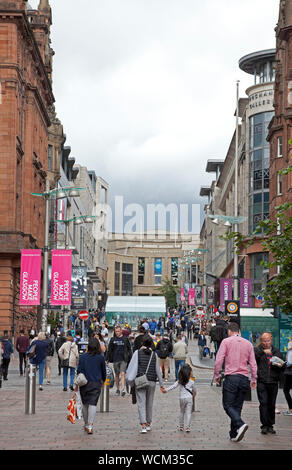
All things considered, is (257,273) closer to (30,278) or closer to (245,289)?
(245,289)

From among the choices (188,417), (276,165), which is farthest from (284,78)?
(188,417)

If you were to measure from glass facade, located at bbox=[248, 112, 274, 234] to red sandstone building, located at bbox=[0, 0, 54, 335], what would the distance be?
21.0m

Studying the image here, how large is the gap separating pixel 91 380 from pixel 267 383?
9.76 ft

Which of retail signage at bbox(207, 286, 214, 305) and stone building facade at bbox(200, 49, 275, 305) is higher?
stone building facade at bbox(200, 49, 275, 305)

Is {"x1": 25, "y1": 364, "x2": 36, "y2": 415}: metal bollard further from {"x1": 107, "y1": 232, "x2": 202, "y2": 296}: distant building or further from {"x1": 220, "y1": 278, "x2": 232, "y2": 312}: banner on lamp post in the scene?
{"x1": 107, "y1": 232, "x2": 202, "y2": 296}: distant building

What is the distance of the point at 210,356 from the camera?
4300 cm

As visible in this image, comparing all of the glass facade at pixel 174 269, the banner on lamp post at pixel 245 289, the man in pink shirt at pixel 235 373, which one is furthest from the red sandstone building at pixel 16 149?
the glass facade at pixel 174 269

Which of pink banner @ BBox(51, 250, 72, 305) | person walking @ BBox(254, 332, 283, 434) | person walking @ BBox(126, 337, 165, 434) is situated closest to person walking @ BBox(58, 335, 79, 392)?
person walking @ BBox(126, 337, 165, 434)

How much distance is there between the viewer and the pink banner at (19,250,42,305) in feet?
128

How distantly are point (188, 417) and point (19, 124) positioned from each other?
3628 centimetres

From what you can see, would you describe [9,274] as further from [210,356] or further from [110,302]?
[110,302]

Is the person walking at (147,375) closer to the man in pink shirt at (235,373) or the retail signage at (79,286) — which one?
the man in pink shirt at (235,373)

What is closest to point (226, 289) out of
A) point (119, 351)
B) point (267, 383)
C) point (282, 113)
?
point (282, 113)

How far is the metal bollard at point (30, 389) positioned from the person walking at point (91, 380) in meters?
3.39
